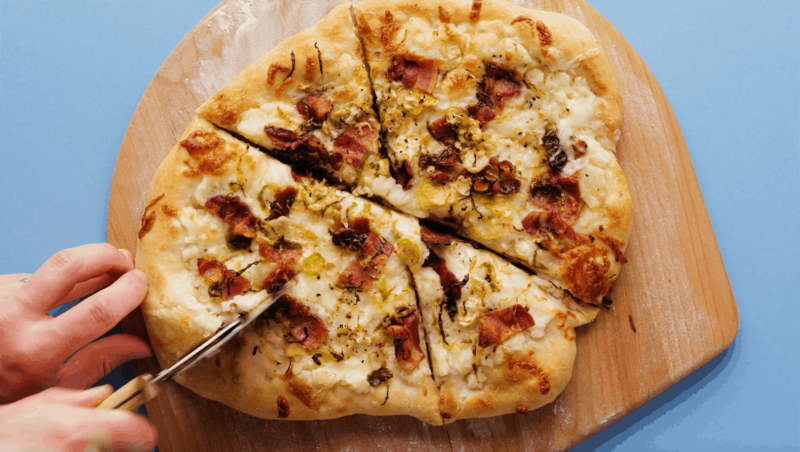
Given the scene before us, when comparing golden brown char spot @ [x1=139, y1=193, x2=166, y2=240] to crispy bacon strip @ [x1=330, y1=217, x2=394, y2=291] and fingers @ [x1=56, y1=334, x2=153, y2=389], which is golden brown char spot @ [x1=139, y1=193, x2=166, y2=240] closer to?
fingers @ [x1=56, y1=334, x2=153, y2=389]

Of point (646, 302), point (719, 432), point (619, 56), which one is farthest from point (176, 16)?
point (719, 432)

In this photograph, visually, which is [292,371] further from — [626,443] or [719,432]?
[719,432]

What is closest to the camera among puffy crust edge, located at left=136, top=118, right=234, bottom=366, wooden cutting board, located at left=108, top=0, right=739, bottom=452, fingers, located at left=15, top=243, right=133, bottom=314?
fingers, located at left=15, top=243, right=133, bottom=314

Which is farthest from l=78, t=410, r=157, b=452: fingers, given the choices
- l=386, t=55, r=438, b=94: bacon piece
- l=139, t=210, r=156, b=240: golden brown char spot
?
l=386, t=55, r=438, b=94: bacon piece

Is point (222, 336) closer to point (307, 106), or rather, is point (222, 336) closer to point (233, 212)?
point (233, 212)

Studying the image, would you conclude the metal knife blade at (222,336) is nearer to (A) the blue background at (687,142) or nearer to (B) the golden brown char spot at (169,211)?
(B) the golden brown char spot at (169,211)

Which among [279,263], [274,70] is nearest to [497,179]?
[279,263]
